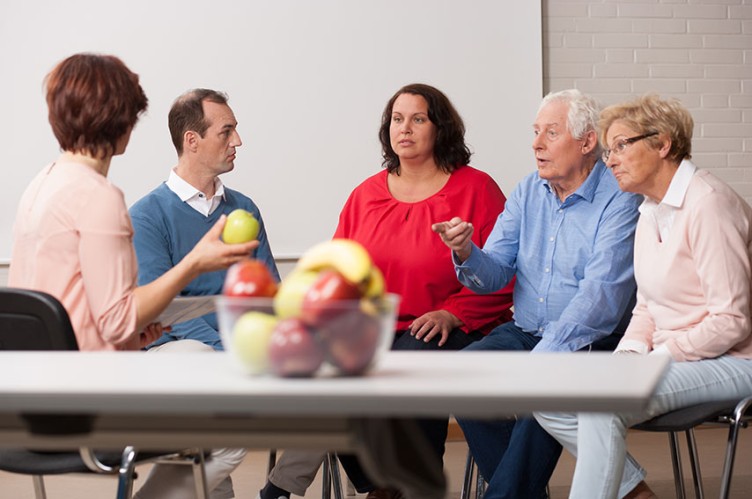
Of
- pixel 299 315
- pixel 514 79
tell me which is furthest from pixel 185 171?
pixel 299 315

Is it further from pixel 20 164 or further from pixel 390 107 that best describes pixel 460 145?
pixel 20 164

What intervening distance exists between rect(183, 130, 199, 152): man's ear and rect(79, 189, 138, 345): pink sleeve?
1482 mm

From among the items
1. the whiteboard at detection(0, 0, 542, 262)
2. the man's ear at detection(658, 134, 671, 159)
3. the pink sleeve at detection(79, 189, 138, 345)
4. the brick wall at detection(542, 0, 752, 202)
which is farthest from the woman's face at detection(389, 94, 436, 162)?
the pink sleeve at detection(79, 189, 138, 345)

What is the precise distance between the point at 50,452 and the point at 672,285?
1468 mm

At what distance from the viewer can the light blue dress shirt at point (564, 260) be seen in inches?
110

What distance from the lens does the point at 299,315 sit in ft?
3.67

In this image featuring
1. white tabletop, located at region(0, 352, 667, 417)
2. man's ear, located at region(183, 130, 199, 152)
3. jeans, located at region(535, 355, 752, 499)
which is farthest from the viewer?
man's ear, located at region(183, 130, 199, 152)

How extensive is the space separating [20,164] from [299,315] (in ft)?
12.2

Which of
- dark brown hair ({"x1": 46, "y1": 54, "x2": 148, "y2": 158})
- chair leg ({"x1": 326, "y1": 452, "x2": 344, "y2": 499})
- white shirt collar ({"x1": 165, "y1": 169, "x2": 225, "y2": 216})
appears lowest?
chair leg ({"x1": 326, "y1": 452, "x2": 344, "y2": 499})

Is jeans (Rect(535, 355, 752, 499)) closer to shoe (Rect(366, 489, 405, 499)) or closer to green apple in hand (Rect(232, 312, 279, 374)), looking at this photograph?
shoe (Rect(366, 489, 405, 499))

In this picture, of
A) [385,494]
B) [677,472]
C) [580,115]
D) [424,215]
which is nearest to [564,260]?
[580,115]

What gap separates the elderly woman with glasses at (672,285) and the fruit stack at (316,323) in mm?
Answer: 1300

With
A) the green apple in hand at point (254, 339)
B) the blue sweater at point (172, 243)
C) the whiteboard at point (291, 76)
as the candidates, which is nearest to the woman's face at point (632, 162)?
the blue sweater at point (172, 243)

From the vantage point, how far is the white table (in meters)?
1.02
